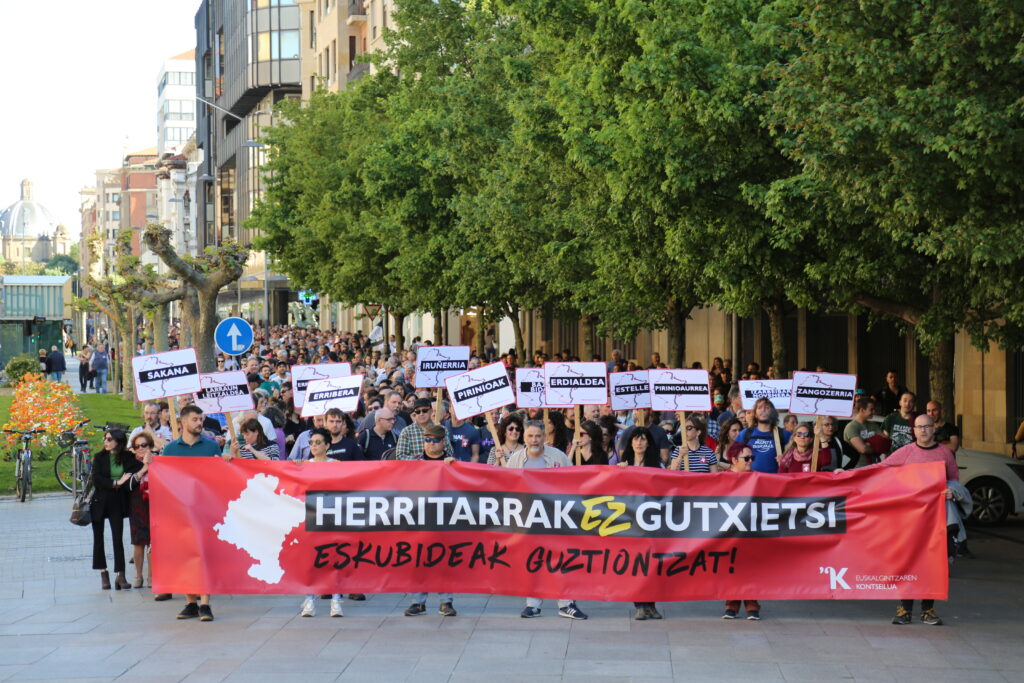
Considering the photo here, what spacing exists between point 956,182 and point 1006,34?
1.64 metres

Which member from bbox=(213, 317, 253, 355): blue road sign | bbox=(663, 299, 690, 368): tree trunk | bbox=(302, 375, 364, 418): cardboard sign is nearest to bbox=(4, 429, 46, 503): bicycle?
bbox=(213, 317, 253, 355): blue road sign

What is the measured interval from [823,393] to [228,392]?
219 inches

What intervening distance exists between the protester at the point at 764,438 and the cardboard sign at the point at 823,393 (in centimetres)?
38

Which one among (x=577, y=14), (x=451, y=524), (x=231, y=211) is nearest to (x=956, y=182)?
(x=451, y=524)

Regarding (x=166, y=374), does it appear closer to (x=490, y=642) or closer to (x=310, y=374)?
(x=490, y=642)

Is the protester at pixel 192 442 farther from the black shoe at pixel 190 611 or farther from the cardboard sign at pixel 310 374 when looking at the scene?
the cardboard sign at pixel 310 374

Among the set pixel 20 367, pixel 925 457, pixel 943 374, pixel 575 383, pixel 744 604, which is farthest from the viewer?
pixel 20 367

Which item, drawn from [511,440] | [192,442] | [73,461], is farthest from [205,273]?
[511,440]

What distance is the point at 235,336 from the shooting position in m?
25.6

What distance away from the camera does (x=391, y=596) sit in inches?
500

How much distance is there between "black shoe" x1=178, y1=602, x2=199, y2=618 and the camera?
1170 centimetres

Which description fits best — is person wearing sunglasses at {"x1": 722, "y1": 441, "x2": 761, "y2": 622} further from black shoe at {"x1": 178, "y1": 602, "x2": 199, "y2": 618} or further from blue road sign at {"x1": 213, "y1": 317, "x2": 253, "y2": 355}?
blue road sign at {"x1": 213, "y1": 317, "x2": 253, "y2": 355}

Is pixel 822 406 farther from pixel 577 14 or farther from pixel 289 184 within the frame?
pixel 289 184

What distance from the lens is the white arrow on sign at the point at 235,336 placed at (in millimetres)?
25406
